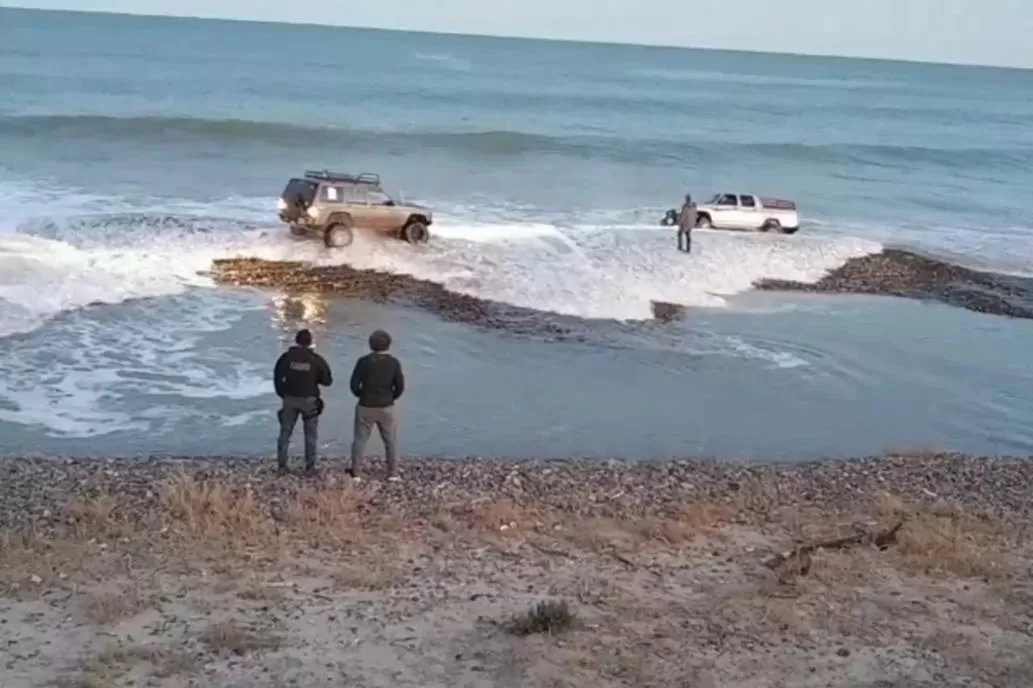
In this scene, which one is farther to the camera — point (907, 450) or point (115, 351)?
point (115, 351)

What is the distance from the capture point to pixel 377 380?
1341 centimetres

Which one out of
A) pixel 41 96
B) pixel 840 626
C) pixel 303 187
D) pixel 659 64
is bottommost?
pixel 840 626

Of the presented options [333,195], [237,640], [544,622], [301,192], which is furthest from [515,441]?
[301,192]

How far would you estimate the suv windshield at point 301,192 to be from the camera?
3012cm

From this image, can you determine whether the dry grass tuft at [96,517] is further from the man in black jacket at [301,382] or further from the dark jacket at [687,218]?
the dark jacket at [687,218]

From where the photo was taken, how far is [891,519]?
1337cm

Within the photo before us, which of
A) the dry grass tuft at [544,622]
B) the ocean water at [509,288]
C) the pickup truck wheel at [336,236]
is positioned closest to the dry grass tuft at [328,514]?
the dry grass tuft at [544,622]

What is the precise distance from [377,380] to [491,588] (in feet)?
10.8

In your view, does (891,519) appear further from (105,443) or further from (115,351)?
(115,351)

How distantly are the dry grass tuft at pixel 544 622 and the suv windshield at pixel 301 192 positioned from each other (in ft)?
69.9

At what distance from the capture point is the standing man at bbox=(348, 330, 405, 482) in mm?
13401

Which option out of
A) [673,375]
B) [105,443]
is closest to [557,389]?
[673,375]

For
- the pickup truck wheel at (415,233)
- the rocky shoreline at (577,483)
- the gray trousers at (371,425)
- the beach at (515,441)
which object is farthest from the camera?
the pickup truck wheel at (415,233)

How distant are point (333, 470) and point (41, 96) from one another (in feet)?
200
